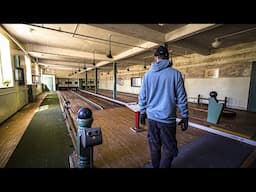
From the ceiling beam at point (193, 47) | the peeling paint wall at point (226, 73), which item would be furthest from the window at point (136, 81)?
the ceiling beam at point (193, 47)

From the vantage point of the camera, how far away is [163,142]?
1555 mm

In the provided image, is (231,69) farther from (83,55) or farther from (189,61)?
(83,55)

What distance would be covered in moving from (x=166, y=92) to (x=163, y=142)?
0.60 metres

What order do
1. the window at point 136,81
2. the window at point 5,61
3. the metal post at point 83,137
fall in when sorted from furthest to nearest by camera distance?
the window at point 136,81
the window at point 5,61
the metal post at point 83,137

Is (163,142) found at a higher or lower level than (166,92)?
lower

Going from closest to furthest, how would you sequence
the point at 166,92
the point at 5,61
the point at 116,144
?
1. the point at 166,92
2. the point at 116,144
3. the point at 5,61

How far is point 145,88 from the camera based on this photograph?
1663 mm

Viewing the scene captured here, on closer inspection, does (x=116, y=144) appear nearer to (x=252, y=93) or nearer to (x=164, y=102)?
(x=164, y=102)

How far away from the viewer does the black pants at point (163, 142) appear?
1.50 m

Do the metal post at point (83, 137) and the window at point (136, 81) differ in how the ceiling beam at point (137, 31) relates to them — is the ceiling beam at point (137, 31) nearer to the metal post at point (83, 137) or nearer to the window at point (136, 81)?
the metal post at point (83, 137)

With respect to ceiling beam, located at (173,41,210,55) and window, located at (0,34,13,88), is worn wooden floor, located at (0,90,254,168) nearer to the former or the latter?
window, located at (0,34,13,88)

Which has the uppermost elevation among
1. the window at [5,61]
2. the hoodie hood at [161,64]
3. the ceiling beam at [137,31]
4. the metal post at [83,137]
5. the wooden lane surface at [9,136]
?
the ceiling beam at [137,31]

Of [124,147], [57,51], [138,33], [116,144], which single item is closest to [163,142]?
[124,147]

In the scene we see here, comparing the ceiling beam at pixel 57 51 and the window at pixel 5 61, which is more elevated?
the ceiling beam at pixel 57 51
